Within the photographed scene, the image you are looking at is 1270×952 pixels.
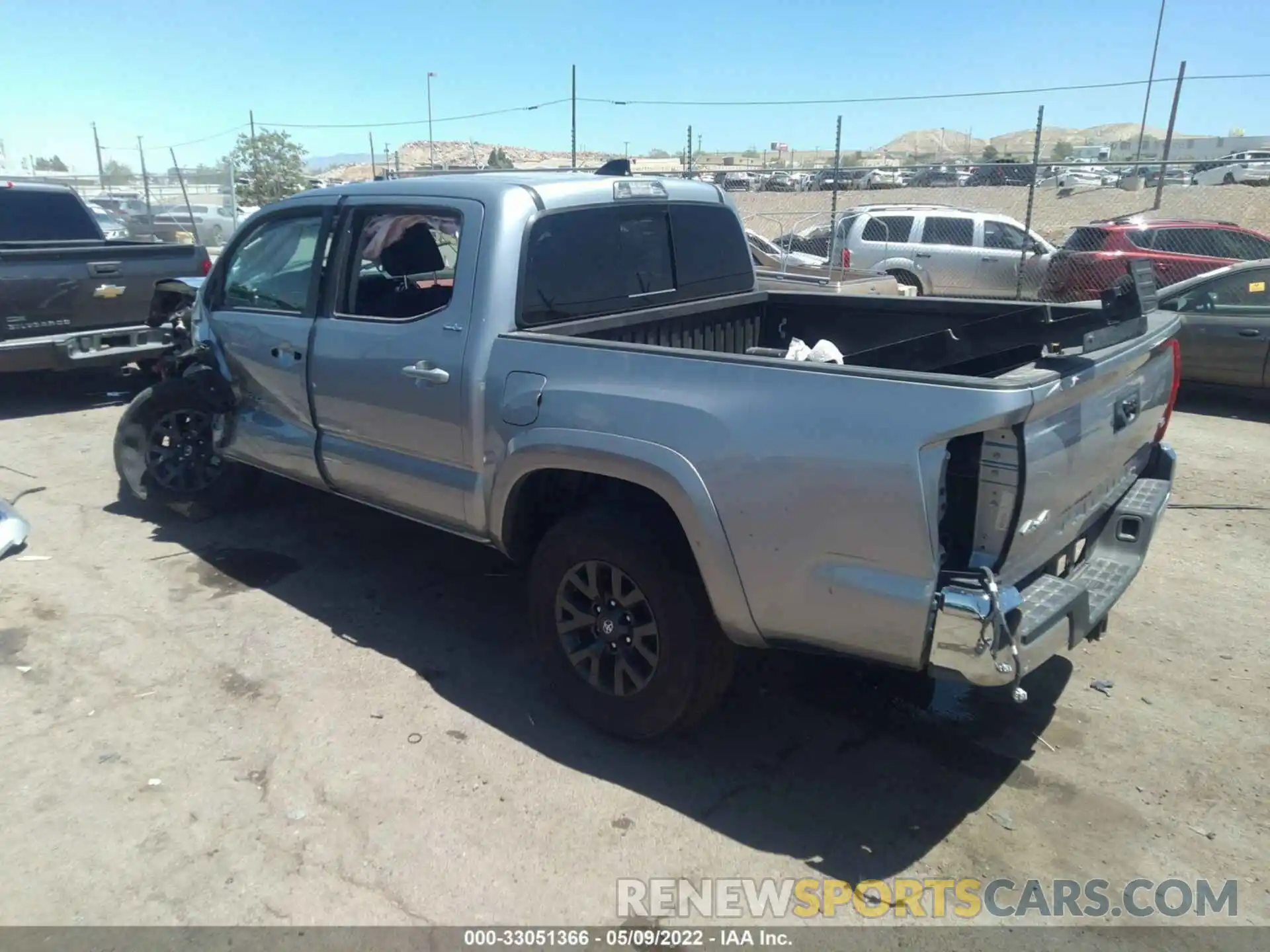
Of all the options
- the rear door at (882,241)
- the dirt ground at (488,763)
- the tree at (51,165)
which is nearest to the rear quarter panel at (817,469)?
the dirt ground at (488,763)

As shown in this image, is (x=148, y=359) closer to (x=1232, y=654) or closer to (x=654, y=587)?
(x=654, y=587)

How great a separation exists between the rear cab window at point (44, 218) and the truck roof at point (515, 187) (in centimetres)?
624

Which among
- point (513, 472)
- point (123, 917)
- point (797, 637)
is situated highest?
point (513, 472)

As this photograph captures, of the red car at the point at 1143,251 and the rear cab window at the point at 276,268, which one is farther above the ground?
the rear cab window at the point at 276,268

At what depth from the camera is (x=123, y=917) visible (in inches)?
109

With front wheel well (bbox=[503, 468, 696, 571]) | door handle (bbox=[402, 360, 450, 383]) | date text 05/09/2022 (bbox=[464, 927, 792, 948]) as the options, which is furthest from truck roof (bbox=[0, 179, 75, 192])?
date text 05/09/2022 (bbox=[464, 927, 792, 948])

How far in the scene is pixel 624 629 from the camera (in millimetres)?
3459

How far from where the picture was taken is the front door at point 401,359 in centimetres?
386

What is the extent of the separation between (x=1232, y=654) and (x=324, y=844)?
3.95m

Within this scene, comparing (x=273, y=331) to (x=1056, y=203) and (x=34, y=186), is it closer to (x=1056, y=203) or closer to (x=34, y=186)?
(x=34, y=186)

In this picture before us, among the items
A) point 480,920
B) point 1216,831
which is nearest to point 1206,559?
point 1216,831

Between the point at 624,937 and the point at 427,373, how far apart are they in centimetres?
228

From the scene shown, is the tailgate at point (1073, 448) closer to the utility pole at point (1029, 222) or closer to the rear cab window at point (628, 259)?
the rear cab window at point (628, 259)

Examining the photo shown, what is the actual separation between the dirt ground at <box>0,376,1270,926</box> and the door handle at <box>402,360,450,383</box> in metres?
1.29
